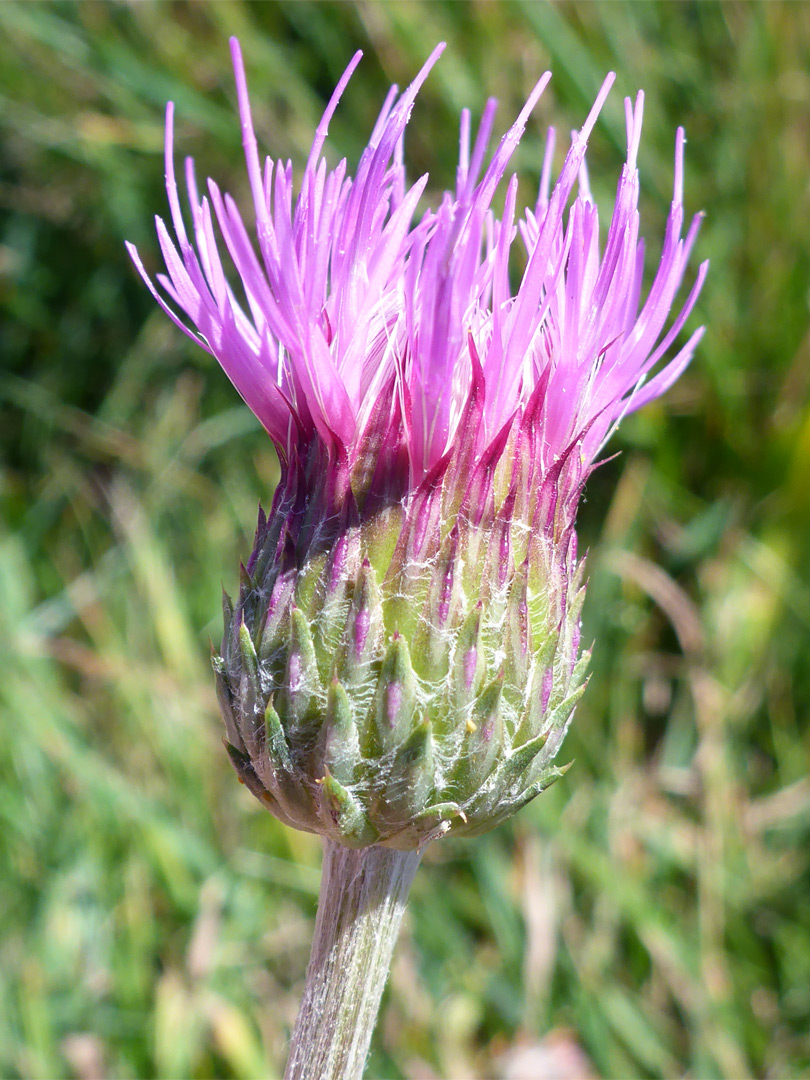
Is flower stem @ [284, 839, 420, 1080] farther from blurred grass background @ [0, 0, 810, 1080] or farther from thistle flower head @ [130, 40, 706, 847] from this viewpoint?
blurred grass background @ [0, 0, 810, 1080]

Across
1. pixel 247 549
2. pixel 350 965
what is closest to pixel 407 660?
pixel 350 965

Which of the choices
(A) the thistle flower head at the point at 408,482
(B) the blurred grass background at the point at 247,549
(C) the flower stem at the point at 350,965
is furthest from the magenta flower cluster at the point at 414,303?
(B) the blurred grass background at the point at 247,549

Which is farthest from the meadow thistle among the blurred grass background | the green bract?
the blurred grass background

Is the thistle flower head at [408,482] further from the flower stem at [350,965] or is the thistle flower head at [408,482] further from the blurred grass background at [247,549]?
the blurred grass background at [247,549]

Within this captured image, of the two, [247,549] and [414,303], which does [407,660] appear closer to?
[414,303]

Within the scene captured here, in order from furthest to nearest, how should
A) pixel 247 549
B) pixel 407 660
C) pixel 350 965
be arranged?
pixel 247 549 < pixel 350 965 < pixel 407 660
